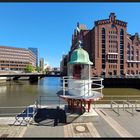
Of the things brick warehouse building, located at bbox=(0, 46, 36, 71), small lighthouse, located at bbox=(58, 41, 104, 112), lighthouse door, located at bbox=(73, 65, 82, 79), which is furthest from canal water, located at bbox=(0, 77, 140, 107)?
brick warehouse building, located at bbox=(0, 46, 36, 71)

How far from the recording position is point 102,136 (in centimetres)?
1001

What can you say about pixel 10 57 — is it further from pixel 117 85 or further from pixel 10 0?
pixel 10 0

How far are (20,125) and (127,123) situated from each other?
6.61m

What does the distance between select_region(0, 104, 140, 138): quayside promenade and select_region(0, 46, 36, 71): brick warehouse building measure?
157m

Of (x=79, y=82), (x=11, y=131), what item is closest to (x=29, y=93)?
(x=79, y=82)

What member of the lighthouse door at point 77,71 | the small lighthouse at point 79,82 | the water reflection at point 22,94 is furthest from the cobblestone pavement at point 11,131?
the water reflection at point 22,94

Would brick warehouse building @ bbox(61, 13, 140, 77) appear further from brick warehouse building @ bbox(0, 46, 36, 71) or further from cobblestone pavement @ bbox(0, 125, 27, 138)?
brick warehouse building @ bbox(0, 46, 36, 71)

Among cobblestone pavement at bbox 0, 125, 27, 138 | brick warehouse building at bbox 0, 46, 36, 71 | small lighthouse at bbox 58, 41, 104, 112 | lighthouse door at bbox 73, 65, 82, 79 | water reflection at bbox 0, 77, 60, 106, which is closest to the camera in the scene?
cobblestone pavement at bbox 0, 125, 27, 138

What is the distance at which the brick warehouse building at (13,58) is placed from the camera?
16040cm

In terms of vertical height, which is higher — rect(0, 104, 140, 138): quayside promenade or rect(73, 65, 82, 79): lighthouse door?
rect(73, 65, 82, 79): lighthouse door

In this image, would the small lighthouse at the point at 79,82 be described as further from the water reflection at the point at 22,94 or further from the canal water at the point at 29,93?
the water reflection at the point at 22,94

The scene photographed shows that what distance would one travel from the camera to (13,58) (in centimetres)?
17025

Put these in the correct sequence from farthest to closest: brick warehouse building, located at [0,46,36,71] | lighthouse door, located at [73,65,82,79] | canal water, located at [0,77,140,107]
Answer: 1. brick warehouse building, located at [0,46,36,71]
2. canal water, located at [0,77,140,107]
3. lighthouse door, located at [73,65,82,79]

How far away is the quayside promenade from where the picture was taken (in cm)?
1018
